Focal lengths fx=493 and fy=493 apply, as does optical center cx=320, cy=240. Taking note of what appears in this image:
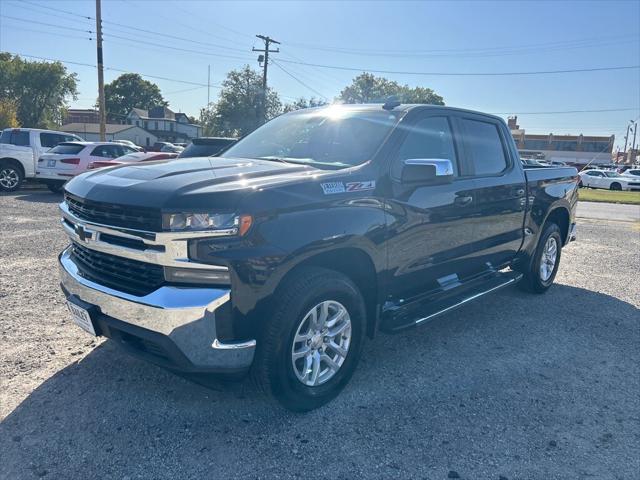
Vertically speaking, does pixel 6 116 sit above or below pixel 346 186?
above

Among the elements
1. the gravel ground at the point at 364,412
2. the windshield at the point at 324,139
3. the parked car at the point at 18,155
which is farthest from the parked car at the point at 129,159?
the windshield at the point at 324,139

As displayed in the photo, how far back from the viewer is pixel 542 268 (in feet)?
19.2

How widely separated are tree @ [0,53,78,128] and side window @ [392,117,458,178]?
69.5 metres

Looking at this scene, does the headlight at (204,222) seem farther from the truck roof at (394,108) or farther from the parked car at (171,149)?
the parked car at (171,149)

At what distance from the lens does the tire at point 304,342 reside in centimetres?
280

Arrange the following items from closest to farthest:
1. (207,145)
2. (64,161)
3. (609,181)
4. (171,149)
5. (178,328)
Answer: (178,328) → (207,145) → (64,161) → (171,149) → (609,181)

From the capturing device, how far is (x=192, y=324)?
2.57m

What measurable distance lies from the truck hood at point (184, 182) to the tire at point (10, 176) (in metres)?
12.6

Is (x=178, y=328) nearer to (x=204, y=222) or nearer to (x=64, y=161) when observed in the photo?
(x=204, y=222)

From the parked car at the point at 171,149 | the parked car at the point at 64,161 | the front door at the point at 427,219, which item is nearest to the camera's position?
the front door at the point at 427,219

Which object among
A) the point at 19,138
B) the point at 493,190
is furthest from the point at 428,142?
the point at 19,138

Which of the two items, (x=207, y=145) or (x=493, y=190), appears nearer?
(x=493, y=190)

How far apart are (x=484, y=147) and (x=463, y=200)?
90 cm

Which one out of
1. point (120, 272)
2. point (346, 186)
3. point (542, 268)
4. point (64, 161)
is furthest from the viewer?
point (64, 161)
